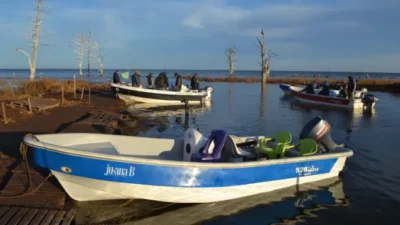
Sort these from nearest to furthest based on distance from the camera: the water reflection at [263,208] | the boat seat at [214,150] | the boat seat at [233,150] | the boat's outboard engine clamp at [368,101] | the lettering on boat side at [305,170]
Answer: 1. the water reflection at [263,208]
2. the boat seat at [214,150]
3. the lettering on boat side at [305,170]
4. the boat seat at [233,150]
5. the boat's outboard engine clamp at [368,101]

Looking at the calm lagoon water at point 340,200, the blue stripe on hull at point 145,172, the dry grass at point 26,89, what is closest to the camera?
the blue stripe on hull at point 145,172

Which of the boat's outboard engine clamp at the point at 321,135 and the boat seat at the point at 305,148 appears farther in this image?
the boat's outboard engine clamp at the point at 321,135

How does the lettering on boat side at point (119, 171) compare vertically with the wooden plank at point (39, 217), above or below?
above

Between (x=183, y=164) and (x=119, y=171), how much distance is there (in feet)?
3.94

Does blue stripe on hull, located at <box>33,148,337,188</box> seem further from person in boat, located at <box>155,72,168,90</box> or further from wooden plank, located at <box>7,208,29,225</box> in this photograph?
person in boat, located at <box>155,72,168,90</box>

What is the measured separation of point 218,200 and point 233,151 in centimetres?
133

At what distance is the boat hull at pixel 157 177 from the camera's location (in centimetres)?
643

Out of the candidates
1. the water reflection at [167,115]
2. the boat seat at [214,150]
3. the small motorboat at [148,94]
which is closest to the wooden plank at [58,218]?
the boat seat at [214,150]

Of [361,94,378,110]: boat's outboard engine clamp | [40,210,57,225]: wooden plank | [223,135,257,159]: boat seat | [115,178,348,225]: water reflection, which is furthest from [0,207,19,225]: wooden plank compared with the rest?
[361,94,378,110]: boat's outboard engine clamp

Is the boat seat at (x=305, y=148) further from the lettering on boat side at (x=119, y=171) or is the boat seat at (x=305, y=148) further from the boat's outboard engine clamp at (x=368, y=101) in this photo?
the boat's outboard engine clamp at (x=368, y=101)

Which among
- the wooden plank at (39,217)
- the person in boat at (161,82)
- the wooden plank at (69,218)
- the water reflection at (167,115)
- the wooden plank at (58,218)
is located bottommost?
the wooden plank at (69,218)

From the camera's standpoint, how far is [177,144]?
881 cm

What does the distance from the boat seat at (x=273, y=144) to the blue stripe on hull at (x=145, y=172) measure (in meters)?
1.30

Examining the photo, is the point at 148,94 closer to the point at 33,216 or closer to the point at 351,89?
the point at 351,89
